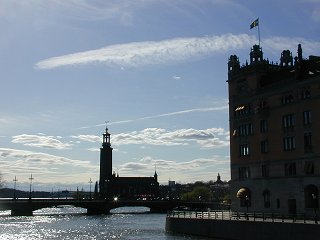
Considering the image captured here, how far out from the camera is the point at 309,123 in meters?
82.4

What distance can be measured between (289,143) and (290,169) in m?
4.08

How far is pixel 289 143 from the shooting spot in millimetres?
86125

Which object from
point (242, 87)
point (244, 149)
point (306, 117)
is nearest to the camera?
point (306, 117)

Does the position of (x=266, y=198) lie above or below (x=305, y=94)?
below

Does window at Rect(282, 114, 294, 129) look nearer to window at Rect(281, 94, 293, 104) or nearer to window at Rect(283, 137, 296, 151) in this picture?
window at Rect(283, 137, 296, 151)

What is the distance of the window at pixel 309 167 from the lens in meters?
81.1

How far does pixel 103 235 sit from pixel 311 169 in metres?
37.7

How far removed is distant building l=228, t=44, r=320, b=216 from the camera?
8206cm

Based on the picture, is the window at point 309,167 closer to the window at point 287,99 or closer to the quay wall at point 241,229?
the window at point 287,99

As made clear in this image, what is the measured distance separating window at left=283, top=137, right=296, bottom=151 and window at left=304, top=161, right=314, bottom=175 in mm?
3810

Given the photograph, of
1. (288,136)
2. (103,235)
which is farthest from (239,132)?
(103,235)

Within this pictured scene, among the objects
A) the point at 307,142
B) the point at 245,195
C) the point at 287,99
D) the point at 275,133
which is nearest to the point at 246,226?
the point at 307,142

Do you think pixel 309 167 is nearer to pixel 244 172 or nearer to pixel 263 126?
pixel 263 126

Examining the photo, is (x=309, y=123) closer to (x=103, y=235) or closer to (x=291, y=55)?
(x=291, y=55)
